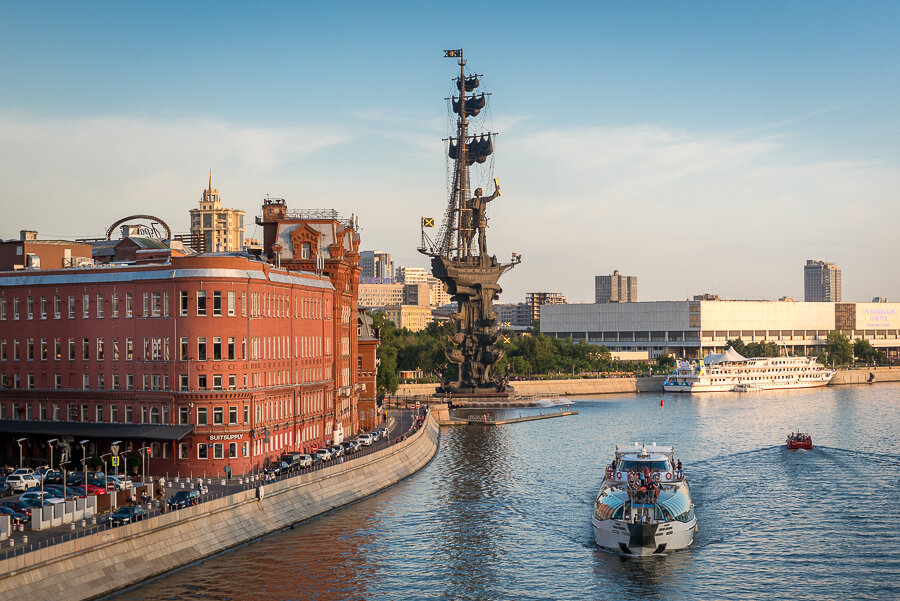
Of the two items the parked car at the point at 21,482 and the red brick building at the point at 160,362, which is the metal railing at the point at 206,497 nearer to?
the red brick building at the point at 160,362

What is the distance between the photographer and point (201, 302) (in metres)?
80.8

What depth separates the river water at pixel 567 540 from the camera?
6009cm

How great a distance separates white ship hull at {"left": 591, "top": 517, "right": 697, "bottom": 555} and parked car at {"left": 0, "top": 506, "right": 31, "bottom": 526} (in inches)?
1441

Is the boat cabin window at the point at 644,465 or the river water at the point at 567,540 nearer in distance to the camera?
the river water at the point at 567,540

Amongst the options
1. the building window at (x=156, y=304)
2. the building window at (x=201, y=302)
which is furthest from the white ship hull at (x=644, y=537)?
the building window at (x=156, y=304)

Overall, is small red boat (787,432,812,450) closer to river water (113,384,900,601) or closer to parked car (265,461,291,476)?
river water (113,384,900,601)

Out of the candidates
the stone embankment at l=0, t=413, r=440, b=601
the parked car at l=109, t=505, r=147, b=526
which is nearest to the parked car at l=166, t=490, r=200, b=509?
the stone embankment at l=0, t=413, r=440, b=601

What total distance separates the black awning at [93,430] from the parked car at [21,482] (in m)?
6.87

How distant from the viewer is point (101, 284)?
84250 millimetres

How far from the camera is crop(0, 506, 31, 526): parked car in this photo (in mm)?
59906

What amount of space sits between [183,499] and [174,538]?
5823 millimetres

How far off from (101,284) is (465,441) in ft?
209

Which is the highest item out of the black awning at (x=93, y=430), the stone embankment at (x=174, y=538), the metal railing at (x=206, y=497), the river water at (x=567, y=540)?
the black awning at (x=93, y=430)

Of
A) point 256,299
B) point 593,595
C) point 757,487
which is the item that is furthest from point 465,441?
point 593,595
